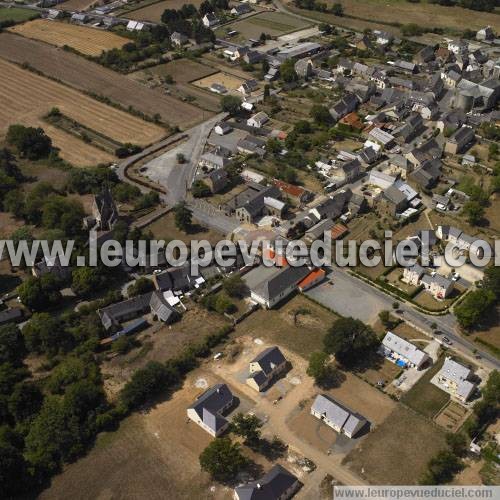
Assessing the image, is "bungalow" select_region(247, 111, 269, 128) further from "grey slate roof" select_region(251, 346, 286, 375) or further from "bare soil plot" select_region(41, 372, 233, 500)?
"bare soil plot" select_region(41, 372, 233, 500)

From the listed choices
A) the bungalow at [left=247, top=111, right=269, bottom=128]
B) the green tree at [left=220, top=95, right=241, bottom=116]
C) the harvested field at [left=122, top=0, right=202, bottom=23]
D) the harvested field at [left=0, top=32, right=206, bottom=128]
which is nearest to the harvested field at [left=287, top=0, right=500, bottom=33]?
the harvested field at [left=122, top=0, right=202, bottom=23]

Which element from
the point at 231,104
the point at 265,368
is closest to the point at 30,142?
the point at 231,104

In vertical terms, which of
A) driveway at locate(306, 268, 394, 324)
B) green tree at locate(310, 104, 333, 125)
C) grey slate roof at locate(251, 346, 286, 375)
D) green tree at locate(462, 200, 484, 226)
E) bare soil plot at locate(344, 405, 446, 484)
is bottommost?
bare soil plot at locate(344, 405, 446, 484)

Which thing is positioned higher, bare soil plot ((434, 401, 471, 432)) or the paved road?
the paved road

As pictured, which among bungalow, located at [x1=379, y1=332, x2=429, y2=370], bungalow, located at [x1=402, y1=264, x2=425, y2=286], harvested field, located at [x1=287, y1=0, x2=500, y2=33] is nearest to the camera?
bungalow, located at [x1=379, y1=332, x2=429, y2=370]

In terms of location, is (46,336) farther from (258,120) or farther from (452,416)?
(258,120)

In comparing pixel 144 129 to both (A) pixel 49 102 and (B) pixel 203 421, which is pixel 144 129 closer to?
(A) pixel 49 102

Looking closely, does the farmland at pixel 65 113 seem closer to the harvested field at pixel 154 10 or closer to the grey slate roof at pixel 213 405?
the harvested field at pixel 154 10
